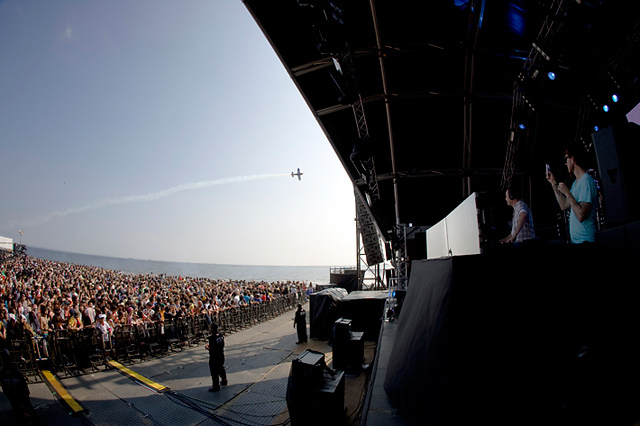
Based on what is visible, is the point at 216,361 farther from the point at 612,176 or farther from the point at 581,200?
the point at 612,176

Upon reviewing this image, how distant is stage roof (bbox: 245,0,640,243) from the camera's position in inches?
287

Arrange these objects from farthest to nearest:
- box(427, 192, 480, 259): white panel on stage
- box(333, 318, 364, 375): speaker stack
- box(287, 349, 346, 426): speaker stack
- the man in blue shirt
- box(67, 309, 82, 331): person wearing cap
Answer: box(67, 309, 82, 331): person wearing cap
box(333, 318, 364, 375): speaker stack
box(287, 349, 346, 426): speaker stack
box(427, 192, 480, 259): white panel on stage
the man in blue shirt

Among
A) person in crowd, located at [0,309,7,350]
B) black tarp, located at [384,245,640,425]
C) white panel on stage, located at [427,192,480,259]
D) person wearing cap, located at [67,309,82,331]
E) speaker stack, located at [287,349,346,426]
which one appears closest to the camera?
black tarp, located at [384,245,640,425]

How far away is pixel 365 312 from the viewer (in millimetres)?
14086

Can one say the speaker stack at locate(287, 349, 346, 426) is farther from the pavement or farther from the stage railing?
the stage railing

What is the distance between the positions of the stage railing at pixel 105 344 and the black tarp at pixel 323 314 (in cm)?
497

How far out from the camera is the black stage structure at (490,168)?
215cm

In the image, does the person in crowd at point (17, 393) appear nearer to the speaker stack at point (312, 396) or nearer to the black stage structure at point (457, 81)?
the speaker stack at point (312, 396)

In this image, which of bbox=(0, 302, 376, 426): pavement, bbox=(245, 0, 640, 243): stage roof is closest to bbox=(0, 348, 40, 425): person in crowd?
bbox=(0, 302, 376, 426): pavement

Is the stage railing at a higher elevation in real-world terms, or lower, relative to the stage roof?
lower

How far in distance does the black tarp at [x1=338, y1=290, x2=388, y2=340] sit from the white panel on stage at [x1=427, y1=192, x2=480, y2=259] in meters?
9.41

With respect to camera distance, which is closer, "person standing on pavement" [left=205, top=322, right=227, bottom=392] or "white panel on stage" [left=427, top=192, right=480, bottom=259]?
"white panel on stage" [left=427, top=192, right=480, bottom=259]

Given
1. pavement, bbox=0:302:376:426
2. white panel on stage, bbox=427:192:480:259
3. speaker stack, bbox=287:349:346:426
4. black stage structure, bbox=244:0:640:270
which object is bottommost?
pavement, bbox=0:302:376:426

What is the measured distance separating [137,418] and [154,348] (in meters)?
6.44
